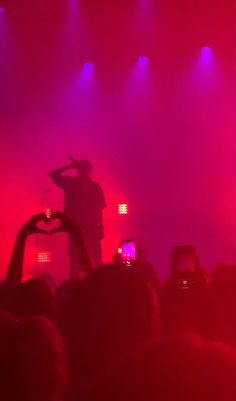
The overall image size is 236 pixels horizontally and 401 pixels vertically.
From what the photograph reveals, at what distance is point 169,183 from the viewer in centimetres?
1074

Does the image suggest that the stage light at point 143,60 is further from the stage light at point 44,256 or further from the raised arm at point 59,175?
the raised arm at point 59,175

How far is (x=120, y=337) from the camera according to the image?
1.49 metres

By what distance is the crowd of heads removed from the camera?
67cm

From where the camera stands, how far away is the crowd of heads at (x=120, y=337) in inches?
26.4

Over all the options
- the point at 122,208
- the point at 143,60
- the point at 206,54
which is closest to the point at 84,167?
the point at 122,208

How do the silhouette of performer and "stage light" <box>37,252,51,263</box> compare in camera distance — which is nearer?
the silhouette of performer

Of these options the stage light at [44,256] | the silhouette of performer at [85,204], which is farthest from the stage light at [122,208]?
the silhouette of performer at [85,204]

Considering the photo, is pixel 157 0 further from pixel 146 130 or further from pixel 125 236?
pixel 125 236

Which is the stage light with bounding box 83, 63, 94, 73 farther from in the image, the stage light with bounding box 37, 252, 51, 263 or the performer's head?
the performer's head

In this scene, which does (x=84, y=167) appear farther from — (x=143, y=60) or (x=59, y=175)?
(x=143, y=60)

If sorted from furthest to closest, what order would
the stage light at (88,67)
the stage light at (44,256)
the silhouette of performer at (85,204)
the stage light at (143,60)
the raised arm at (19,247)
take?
the stage light at (143,60)
the stage light at (88,67)
the stage light at (44,256)
the silhouette of performer at (85,204)
the raised arm at (19,247)

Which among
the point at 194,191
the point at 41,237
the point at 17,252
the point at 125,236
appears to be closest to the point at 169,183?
the point at 194,191

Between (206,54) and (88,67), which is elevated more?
(206,54)

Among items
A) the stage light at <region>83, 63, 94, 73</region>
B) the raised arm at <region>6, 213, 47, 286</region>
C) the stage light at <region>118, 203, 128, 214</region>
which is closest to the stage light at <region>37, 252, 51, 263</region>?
the stage light at <region>118, 203, 128, 214</region>
